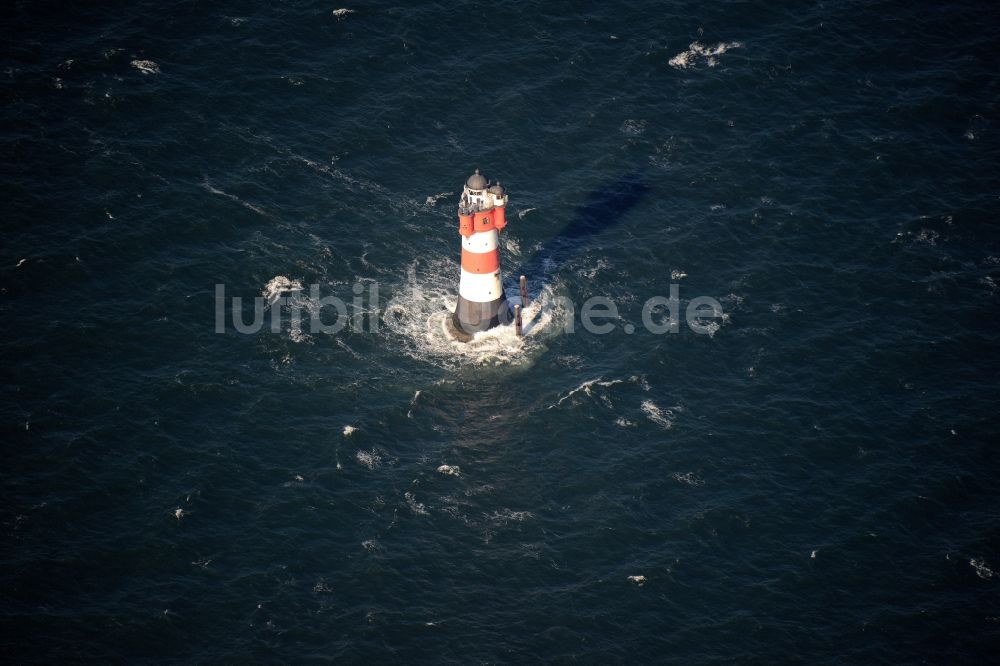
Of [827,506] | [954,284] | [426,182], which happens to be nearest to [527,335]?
[426,182]

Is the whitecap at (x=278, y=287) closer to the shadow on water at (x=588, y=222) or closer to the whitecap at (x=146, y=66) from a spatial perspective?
the shadow on water at (x=588, y=222)

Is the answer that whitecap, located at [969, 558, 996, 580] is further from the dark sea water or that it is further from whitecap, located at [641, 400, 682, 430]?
whitecap, located at [641, 400, 682, 430]

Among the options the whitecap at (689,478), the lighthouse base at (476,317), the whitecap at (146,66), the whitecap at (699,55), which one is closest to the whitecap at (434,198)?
the lighthouse base at (476,317)

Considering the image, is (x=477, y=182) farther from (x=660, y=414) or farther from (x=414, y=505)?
(x=414, y=505)

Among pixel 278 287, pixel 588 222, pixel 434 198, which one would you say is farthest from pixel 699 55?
pixel 278 287

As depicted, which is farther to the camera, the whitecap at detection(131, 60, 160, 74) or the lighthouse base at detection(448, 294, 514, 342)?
the whitecap at detection(131, 60, 160, 74)

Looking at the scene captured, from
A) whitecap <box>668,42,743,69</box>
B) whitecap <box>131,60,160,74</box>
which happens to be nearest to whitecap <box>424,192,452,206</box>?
whitecap <box>668,42,743,69</box>

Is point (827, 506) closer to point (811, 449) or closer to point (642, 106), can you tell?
point (811, 449)
